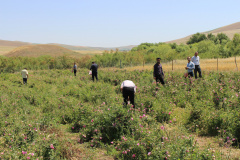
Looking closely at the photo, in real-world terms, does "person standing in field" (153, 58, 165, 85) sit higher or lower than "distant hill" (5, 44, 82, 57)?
lower

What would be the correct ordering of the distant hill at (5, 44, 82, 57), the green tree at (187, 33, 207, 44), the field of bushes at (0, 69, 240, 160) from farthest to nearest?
the distant hill at (5, 44, 82, 57)
the green tree at (187, 33, 207, 44)
the field of bushes at (0, 69, 240, 160)

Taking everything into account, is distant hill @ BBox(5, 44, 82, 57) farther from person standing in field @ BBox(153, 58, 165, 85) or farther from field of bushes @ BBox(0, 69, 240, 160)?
field of bushes @ BBox(0, 69, 240, 160)

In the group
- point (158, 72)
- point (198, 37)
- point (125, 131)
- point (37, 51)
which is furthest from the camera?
point (37, 51)

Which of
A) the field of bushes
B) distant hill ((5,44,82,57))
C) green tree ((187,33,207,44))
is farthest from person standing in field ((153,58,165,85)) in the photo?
distant hill ((5,44,82,57))

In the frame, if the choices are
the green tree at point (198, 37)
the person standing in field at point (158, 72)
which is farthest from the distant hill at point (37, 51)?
the person standing in field at point (158, 72)

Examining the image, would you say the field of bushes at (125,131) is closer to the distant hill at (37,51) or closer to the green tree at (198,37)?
the green tree at (198,37)

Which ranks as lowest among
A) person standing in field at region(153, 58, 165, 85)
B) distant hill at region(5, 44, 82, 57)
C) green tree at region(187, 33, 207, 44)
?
person standing in field at region(153, 58, 165, 85)

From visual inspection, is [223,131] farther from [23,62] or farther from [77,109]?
[23,62]

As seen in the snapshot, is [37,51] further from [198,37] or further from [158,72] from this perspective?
[158,72]

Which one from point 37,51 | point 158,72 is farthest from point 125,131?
point 37,51

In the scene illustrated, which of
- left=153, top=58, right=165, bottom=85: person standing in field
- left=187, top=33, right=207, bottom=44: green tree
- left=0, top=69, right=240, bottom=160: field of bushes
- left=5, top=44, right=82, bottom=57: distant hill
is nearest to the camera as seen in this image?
left=0, top=69, right=240, bottom=160: field of bushes

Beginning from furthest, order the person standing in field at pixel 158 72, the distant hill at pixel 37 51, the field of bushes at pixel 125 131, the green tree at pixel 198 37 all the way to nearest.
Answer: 1. the distant hill at pixel 37 51
2. the green tree at pixel 198 37
3. the person standing in field at pixel 158 72
4. the field of bushes at pixel 125 131

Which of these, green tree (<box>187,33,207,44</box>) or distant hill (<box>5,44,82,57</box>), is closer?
green tree (<box>187,33,207,44</box>)

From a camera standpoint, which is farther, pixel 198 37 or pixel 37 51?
pixel 37 51
